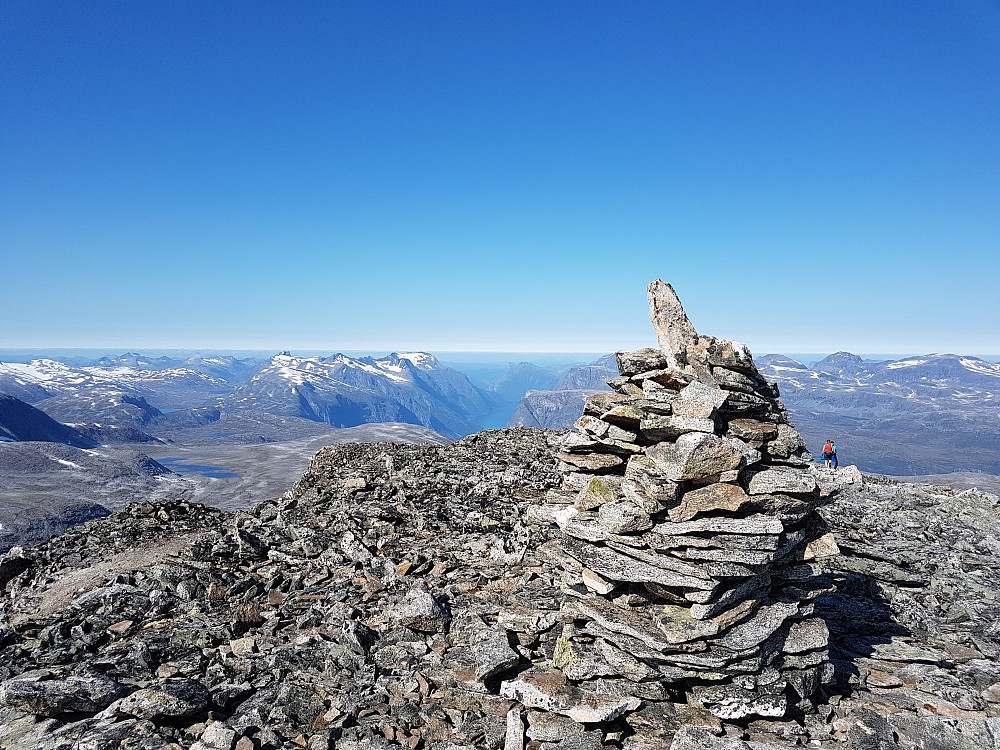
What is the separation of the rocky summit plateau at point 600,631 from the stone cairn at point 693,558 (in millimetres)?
58

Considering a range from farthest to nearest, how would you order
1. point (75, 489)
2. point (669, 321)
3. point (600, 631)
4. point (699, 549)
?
point (75, 489)
point (669, 321)
point (600, 631)
point (699, 549)

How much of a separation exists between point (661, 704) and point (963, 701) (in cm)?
717

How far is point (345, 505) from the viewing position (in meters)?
25.8

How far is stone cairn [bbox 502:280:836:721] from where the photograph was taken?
11312 mm

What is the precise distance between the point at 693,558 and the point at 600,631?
2936 mm

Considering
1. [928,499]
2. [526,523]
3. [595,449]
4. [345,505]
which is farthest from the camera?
[928,499]

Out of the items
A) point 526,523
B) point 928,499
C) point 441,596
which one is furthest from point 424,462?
point 928,499

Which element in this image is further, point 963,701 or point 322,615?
point 322,615

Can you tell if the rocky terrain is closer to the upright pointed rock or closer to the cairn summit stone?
the cairn summit stone

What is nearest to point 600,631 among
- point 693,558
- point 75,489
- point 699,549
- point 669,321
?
point 693,558

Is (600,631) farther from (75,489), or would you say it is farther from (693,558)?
(75,489)

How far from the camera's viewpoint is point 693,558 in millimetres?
11492

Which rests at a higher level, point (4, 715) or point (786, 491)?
point (786, 491)

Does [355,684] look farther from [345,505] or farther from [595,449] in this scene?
[345,505]
